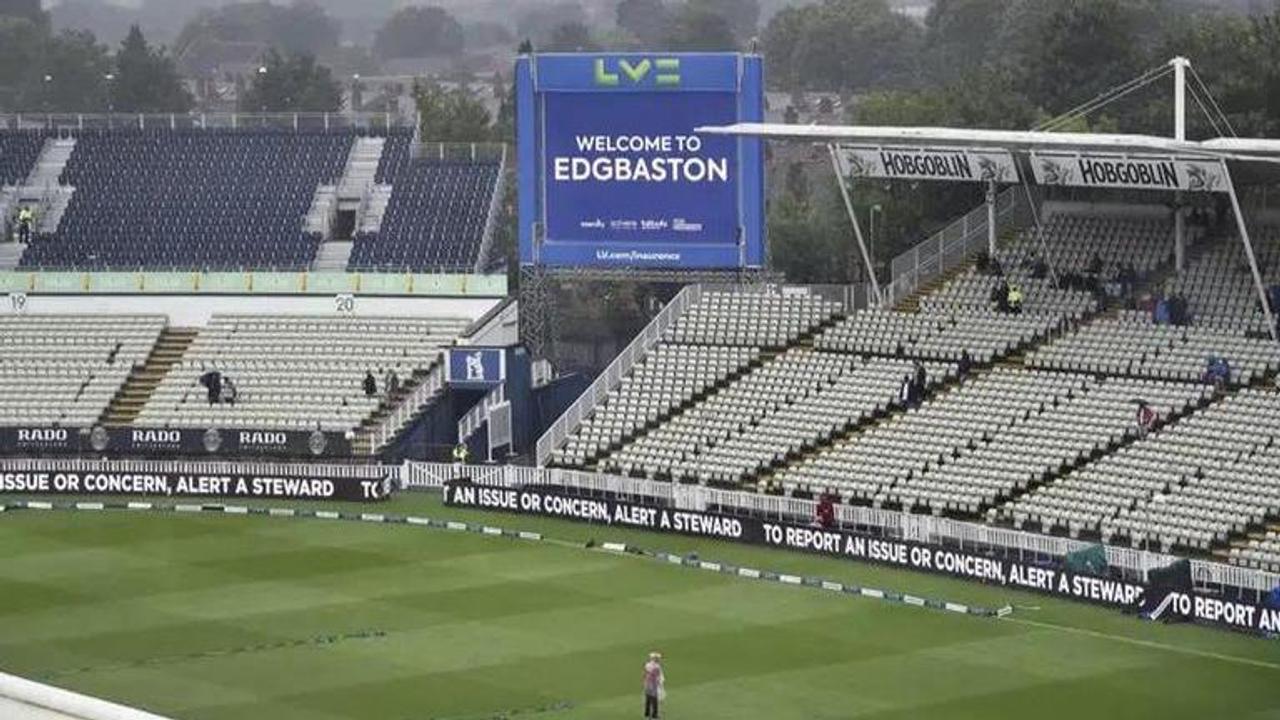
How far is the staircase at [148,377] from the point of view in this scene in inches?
3410

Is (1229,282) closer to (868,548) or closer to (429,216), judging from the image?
(868,548)

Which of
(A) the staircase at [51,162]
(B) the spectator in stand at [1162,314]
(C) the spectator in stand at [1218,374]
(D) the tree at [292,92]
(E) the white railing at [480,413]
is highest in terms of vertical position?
(D) the tree at [292,92]

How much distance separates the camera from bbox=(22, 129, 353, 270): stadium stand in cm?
9506

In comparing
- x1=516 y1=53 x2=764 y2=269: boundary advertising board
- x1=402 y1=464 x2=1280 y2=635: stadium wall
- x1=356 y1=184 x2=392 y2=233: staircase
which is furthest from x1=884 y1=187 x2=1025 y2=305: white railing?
x1=356 y1=184 x2=392 y2=233: staircase

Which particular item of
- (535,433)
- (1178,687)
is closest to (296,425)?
(535,433)

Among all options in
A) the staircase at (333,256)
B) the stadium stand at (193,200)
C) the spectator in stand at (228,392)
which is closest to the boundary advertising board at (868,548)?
the spectator in stand at (228,392)

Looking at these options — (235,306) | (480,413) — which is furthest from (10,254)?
(480,413)

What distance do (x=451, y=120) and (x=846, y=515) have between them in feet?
233

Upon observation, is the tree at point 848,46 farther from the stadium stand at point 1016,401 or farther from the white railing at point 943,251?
the stadium stand at point 1016,401

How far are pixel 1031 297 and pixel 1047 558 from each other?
614 inches

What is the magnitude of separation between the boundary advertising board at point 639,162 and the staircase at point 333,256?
1005 centimetres

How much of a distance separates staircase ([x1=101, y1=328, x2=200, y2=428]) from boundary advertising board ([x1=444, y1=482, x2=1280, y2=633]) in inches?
537

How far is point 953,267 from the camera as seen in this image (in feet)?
271

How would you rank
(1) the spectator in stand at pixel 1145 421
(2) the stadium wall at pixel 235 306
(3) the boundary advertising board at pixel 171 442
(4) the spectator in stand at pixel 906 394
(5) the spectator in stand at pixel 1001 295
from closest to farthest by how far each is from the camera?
(1) the spectator in stand at pixel 1145 421 < (4) the spectator in stand at pixel 906 394 < (5) the spectator in stand at pixel 1001 295 < (3) the boundary advertising board at pixel 171 442 < (2) the stadium wall at pixel 235 306
